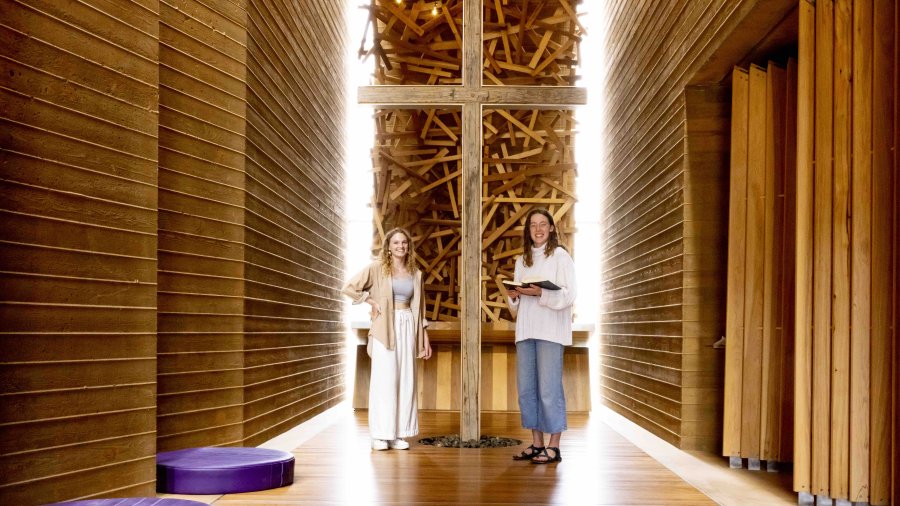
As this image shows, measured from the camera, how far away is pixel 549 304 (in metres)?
5.96

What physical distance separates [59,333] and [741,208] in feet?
12.7

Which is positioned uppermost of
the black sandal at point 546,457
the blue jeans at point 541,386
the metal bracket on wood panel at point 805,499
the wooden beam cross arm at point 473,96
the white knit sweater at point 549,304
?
the wooden beam cross arm at point 473,96

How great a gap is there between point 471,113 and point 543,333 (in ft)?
5.94

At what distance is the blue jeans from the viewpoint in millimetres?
5961

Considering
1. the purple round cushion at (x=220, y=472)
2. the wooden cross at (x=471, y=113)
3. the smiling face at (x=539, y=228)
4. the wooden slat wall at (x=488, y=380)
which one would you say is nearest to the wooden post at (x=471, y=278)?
the wooden cross at (x=471, y=113)

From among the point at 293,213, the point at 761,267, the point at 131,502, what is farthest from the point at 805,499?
the point at 293,213

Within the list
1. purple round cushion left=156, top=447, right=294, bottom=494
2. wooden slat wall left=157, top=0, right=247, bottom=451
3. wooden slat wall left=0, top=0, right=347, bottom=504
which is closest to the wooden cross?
wooden slat wall left=0, top=0, right=347, bottom=504

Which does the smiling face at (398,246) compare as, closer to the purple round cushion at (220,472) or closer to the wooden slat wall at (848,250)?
the purple round cushion at (220,472)

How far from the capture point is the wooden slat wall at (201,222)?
5.46 metres

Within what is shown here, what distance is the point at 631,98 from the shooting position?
27.8ft

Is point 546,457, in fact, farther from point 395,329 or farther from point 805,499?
point 805,499

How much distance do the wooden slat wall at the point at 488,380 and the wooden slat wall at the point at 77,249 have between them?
5.39 metres

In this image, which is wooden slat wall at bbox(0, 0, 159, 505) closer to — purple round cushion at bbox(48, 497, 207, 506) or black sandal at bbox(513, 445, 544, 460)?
purple round cushion at bbox(48, 497, 207, 506)

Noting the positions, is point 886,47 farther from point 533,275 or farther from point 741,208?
point 533,275
